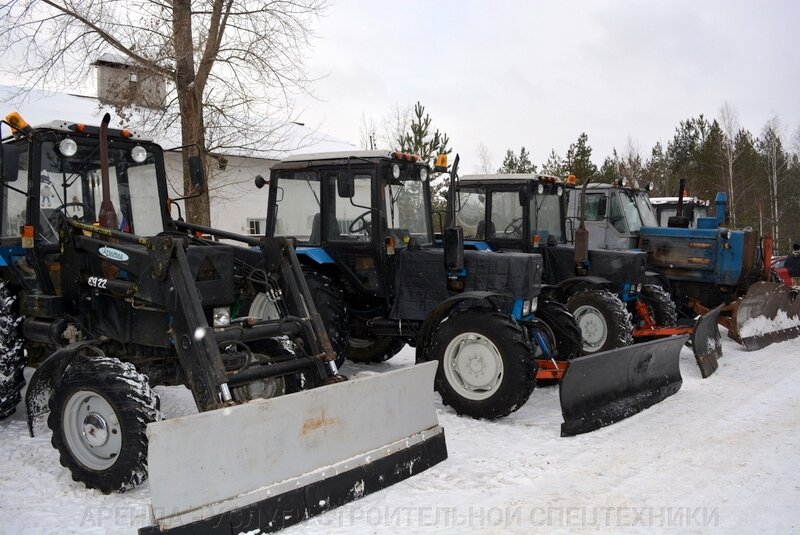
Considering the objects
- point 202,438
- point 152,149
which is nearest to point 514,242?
point 152,149

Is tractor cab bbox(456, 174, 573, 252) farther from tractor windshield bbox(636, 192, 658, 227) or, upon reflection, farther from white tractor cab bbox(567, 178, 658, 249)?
tractor windshield bbox(636, 192, 658, 227)

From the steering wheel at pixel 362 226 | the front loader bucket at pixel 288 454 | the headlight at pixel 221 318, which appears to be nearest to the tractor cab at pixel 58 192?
the headlight at pixel 221 318

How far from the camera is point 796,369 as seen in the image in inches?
323

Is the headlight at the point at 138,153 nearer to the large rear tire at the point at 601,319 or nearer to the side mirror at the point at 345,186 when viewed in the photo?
the side mirror at the point at 345,186

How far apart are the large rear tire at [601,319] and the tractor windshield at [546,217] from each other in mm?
1295

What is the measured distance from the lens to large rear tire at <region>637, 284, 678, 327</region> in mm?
9300

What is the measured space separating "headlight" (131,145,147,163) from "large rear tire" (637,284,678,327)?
6.65 meters

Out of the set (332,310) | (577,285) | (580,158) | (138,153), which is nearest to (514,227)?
(577,285)

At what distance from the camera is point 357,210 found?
692 centimetres

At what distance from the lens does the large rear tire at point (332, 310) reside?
6.58 meters

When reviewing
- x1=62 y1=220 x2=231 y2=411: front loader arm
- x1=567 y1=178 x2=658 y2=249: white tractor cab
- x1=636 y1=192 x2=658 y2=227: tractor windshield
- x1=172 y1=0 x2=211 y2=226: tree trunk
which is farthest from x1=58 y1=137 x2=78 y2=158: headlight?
x1=636 y1=192 x2=658 y2=227: tractor windshield

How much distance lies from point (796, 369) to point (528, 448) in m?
4.73

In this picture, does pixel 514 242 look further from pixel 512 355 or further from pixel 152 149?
pixel 152 149

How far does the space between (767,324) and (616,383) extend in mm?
5010
